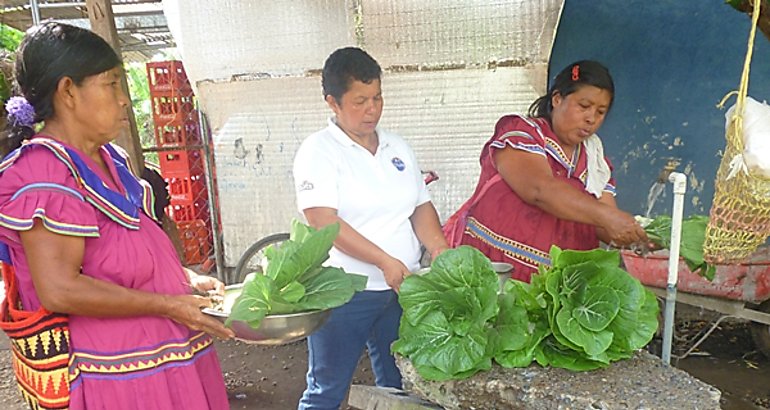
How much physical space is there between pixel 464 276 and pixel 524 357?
0.82 ft

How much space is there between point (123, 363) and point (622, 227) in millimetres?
1586

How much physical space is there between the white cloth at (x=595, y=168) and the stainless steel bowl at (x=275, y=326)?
3.95 feet

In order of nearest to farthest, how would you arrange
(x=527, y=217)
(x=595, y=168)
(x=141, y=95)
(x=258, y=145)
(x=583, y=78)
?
(x=583, y=78) → (x=527, y=217) → (x=595, y=168) → (x=258, y=145) → (x=141, y=95)

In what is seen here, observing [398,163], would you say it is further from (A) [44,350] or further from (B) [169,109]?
(B) [169,109]

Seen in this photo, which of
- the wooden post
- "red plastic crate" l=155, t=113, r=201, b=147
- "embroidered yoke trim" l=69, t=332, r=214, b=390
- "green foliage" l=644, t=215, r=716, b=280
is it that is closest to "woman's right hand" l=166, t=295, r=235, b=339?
"embroidered yoke trim" l=69, t=332, r=214, b=390

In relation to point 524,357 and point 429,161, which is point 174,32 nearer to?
point 429,161

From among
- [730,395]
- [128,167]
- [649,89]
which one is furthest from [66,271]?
[649,89]

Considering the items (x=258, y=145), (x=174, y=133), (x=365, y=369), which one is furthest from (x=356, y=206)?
(x=174, y=133)

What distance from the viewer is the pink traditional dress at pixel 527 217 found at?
2070 mm

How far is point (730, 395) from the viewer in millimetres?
3564

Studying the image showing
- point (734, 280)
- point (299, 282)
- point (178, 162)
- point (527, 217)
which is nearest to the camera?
point (299, 282)

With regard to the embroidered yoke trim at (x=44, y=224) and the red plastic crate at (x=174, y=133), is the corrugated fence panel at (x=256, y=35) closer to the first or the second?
the red plastic crate at (x=174, y=133)

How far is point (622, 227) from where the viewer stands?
191 centimetres

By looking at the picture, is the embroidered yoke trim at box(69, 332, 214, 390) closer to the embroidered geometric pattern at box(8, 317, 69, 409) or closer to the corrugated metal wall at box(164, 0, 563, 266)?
the embroidered geometric pattern at box(8, 317, 69, 409)
